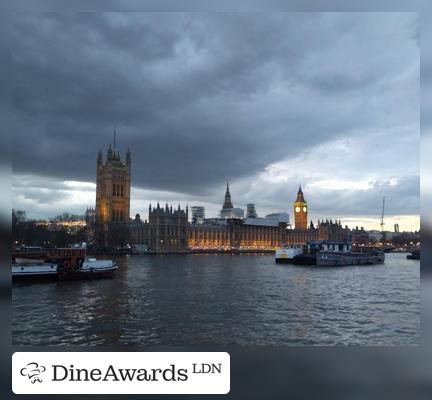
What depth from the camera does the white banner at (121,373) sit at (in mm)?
4875

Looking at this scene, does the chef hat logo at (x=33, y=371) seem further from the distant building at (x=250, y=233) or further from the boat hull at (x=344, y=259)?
the distant building at (x=250, y=233)

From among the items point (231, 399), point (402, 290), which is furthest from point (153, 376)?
point (402, 290)

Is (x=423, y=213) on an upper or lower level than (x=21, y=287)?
upper

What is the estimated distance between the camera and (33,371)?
5.07 metres

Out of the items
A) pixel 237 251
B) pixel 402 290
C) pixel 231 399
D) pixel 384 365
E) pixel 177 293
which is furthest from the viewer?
pixel 237 251

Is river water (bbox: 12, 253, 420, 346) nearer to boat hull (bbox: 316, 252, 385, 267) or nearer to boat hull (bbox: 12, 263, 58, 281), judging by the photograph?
boat hull (bbox: 12, 263, 58, 281)

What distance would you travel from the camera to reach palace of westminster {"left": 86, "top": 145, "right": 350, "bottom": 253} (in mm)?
76562

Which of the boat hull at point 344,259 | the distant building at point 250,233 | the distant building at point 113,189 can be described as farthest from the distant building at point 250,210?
the boat hull at point 344,259

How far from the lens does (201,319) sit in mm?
12914

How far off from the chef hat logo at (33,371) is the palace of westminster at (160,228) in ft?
215

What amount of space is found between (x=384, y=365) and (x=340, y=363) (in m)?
0.61

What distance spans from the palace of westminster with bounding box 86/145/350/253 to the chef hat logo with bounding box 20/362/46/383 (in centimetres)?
6550

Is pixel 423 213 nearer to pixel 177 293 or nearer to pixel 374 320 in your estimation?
pixel 374 320

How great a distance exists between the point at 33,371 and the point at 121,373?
3.27 feet
